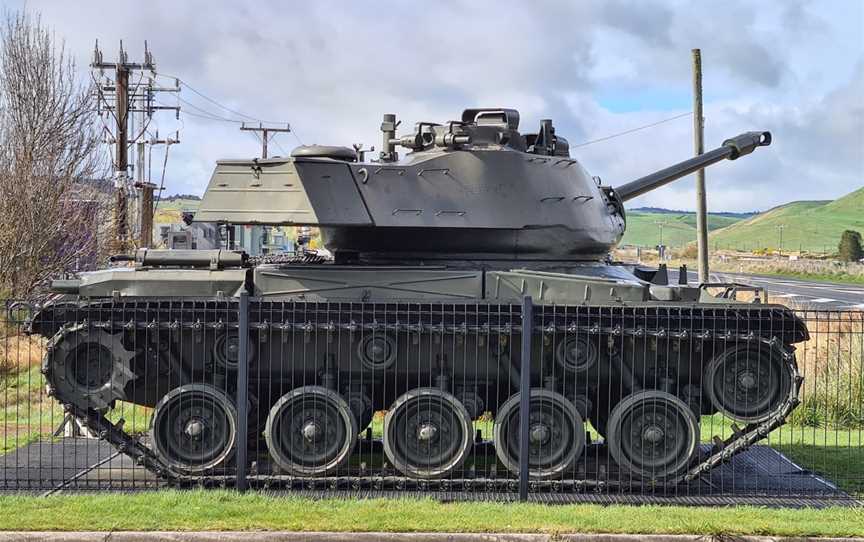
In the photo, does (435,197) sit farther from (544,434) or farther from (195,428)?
(195,428)

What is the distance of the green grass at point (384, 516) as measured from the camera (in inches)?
336

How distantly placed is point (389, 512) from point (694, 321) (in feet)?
12.3

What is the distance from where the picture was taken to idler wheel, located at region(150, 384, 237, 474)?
34.7 ft

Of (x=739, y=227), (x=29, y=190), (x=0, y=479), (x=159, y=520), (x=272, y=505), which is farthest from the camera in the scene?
(x=739, y=227)

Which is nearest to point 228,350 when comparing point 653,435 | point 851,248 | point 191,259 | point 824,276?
point 191,259

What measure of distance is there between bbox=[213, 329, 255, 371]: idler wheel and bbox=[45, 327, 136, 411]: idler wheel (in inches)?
35.1

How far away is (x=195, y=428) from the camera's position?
1055 centimetres

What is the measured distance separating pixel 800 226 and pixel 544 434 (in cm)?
13085

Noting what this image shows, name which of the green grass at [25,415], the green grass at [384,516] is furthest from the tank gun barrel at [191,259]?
the green grass at [384,516]

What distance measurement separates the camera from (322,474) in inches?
414

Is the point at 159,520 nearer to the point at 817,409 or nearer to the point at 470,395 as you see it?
the point at 470,395

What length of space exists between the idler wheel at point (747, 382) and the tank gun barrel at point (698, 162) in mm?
4147

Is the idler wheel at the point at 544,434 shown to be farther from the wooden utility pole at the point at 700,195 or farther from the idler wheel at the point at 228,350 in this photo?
the wooden utility pole at the point at 700,195

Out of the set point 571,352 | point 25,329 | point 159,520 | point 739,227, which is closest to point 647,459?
point 571,352
